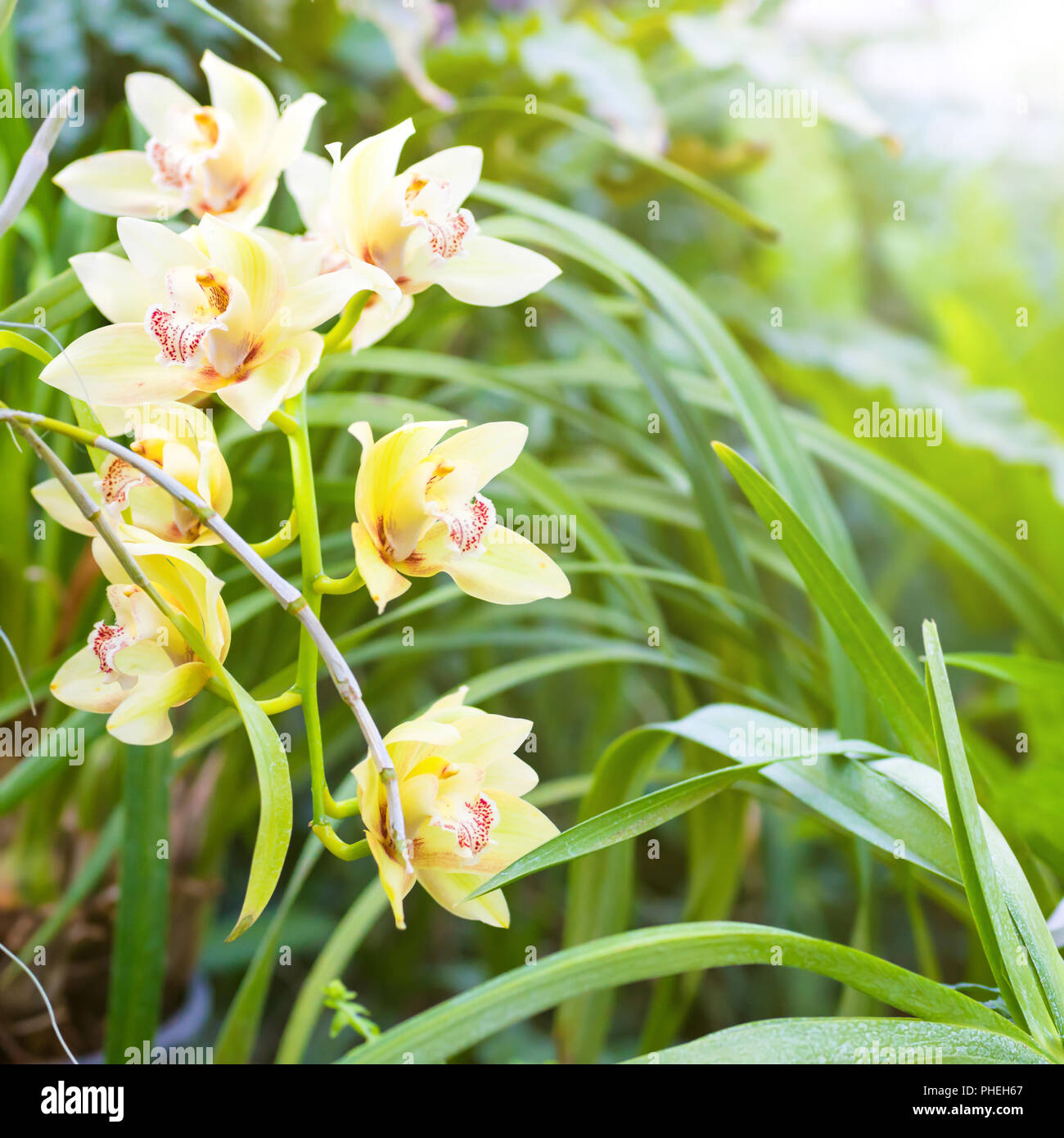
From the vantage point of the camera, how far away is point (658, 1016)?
540 millimetres

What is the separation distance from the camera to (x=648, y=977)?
0.34 m

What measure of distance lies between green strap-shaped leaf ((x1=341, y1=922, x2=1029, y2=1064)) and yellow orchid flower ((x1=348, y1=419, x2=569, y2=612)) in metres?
0.15

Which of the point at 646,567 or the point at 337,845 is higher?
the point at 646,567

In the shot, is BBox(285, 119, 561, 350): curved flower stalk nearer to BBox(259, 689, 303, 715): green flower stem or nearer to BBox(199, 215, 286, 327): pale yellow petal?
BBox(199, 215, 286, 327): pale yellow petal

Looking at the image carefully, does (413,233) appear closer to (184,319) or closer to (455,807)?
(184,319)

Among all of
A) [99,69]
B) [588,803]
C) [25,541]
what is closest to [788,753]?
[588,803]

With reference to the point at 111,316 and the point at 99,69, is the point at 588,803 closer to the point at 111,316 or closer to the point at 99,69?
the point at 111,316

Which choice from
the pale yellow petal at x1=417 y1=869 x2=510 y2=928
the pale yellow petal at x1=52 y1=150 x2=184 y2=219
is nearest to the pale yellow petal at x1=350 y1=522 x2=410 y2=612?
the pale yellow petal at x1=417 y1=869 x2=510 y2=928

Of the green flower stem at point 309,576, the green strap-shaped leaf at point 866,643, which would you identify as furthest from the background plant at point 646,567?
the green flower stem at point 309,576

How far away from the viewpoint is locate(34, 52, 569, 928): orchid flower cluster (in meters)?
0.30

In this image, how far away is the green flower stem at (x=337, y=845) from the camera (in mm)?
297

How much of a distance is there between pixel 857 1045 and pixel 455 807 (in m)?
0.17

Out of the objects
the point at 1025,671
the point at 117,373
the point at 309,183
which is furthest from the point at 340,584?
the point at 1025,671

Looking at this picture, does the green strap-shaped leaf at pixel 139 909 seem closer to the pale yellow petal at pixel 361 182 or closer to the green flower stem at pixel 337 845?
the green flower stem at pixel 337 845
